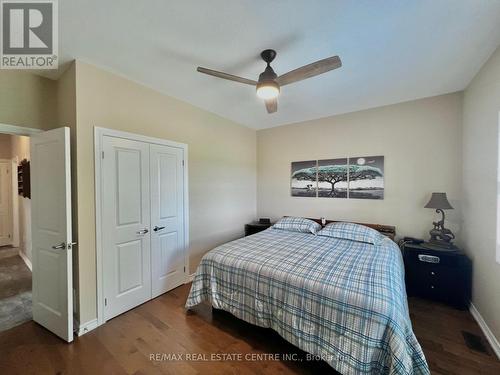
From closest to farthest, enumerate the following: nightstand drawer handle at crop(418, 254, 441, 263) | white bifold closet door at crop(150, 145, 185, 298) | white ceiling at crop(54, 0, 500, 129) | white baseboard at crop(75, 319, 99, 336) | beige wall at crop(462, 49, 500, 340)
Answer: white ceiling at crop(54, 0, 500, 129) < beige wall at crop(462, 49, 500, 340) < white baseboard at crop(75, 319, 99, 336) < nightstand drawer handle at crop(418, 254, 441, 263) < white bifold closet door at crop(150, 145, 185, 298)

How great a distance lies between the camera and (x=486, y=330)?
6.65 ft

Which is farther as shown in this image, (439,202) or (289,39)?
(439,202)

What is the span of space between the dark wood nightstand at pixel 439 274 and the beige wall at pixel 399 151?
1.75ft

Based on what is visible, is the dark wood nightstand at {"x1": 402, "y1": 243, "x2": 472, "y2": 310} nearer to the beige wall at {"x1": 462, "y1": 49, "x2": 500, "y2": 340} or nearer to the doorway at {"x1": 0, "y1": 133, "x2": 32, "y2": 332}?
the beige wall at {"x1": 462, "y1": 49, "x2": 500, "y2": 340}

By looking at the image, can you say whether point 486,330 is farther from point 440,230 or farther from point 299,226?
point 299,226

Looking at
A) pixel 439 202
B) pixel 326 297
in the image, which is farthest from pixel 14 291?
pixel 439 202

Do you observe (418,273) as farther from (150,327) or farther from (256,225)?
(150,327)

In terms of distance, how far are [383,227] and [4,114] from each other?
485 cm

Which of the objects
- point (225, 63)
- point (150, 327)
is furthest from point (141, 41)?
point (150, 327)

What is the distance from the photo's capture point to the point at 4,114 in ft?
6.93

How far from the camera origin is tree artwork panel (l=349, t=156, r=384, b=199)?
10.9ft

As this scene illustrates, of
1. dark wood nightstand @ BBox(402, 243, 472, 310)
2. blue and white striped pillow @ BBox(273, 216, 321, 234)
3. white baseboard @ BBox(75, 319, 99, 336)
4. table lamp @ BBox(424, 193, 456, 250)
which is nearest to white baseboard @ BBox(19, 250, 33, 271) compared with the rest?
white baseboard @ BBox(75, 319, 99, 336)

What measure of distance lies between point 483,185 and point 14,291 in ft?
19.2

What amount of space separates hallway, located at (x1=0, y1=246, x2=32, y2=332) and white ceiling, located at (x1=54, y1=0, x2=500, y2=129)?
281 cm
